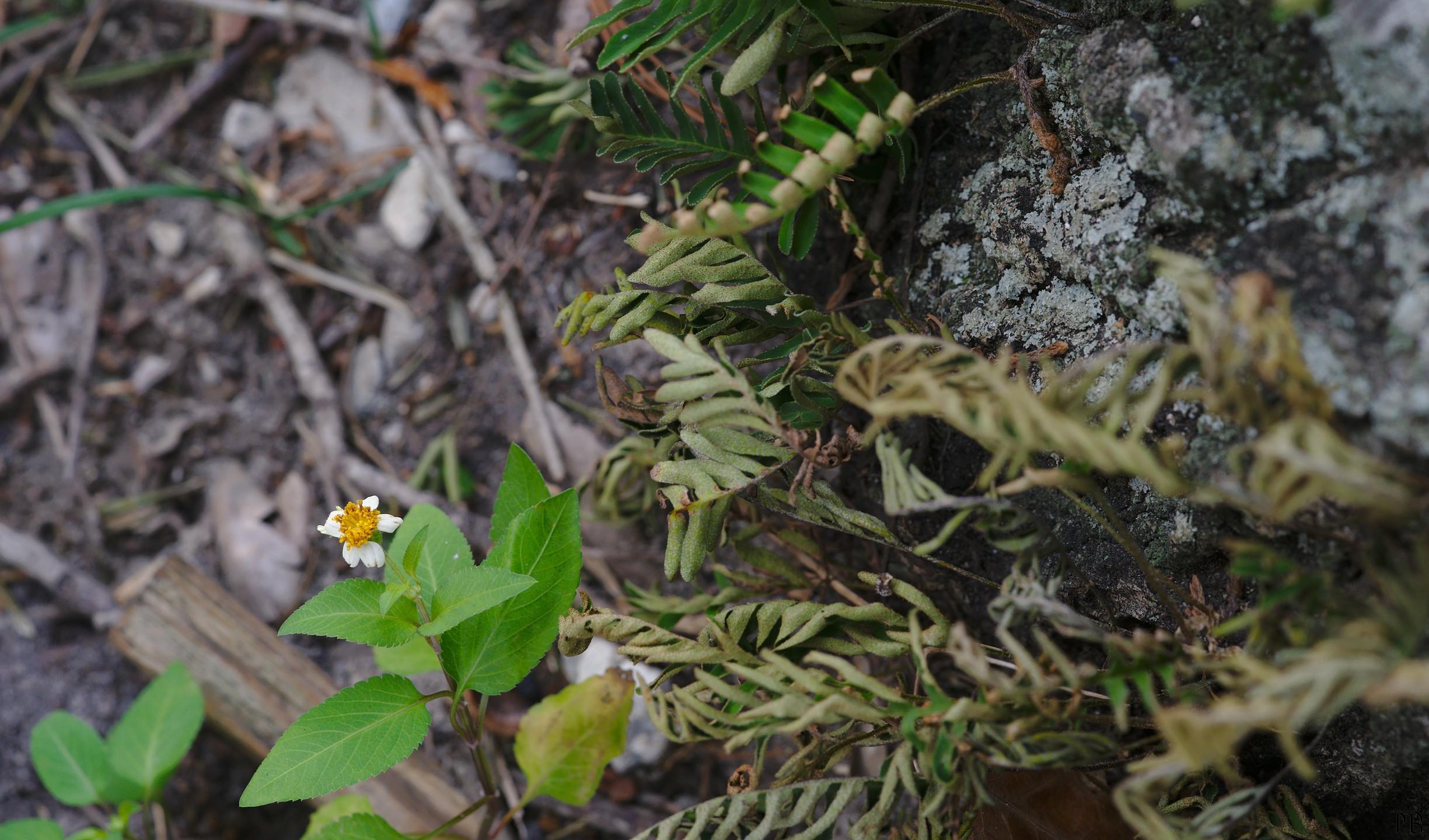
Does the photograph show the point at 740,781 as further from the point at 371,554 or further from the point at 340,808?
the point at 340,808

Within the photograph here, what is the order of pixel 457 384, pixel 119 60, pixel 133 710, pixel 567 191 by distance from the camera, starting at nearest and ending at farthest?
pixel 133 710
pixel 567 191
pixel 457 384
pixel 119 60

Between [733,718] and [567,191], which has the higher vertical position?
[567,191]

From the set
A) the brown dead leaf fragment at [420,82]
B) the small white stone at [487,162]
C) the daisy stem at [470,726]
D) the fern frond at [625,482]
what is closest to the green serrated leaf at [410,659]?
the daisy stem at [470,726]

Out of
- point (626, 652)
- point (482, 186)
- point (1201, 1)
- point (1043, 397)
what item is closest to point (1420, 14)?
point (1201, 1)

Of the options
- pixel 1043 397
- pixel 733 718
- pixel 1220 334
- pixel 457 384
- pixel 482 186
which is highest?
pixel 1220 334

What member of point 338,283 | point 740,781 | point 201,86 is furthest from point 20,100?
point 740,781

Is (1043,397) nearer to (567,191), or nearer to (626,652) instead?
(626,652)

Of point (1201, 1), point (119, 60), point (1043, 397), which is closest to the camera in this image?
point (1043, 397)

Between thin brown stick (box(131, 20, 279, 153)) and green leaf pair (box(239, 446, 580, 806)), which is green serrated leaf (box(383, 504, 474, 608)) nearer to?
green leaf pair (box(239, 446, 580, 806))
